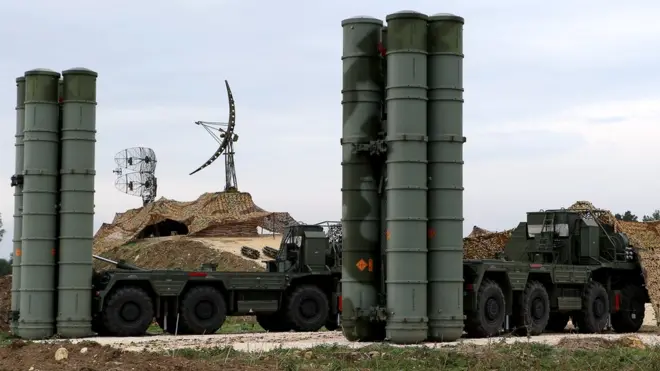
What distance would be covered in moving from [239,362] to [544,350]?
5.83 metres

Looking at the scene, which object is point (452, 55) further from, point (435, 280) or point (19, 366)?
point (19, 366)

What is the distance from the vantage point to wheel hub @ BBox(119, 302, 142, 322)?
2921 cm

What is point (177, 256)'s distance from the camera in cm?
5225

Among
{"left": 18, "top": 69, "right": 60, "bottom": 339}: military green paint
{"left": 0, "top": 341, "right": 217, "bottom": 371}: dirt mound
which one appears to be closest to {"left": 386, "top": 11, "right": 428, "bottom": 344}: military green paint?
{"left": 0, "top": 341, "right": 217, "bottom": 371}: dirt mound

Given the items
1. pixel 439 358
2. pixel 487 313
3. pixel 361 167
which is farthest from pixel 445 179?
pixel 439 358

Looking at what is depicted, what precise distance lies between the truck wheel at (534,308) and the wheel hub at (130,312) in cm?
932

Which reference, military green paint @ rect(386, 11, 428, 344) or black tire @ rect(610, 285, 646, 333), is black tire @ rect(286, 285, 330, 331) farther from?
black tire @ rect(610, 285, 646, 333)

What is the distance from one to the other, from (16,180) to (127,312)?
4.79m

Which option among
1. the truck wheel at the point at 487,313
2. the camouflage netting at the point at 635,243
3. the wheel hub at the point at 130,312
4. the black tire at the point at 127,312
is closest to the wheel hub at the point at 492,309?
the truck wheel at the point at 487,313

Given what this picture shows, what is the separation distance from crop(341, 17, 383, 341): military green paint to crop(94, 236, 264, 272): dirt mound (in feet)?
77.4

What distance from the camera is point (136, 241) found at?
2243 inches

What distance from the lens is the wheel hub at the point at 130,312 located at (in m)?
29.2

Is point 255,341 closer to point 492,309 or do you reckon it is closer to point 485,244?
point 492,309

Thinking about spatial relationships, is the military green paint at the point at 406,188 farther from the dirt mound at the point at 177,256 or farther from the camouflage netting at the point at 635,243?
the dirt mound at the point at 177,256
